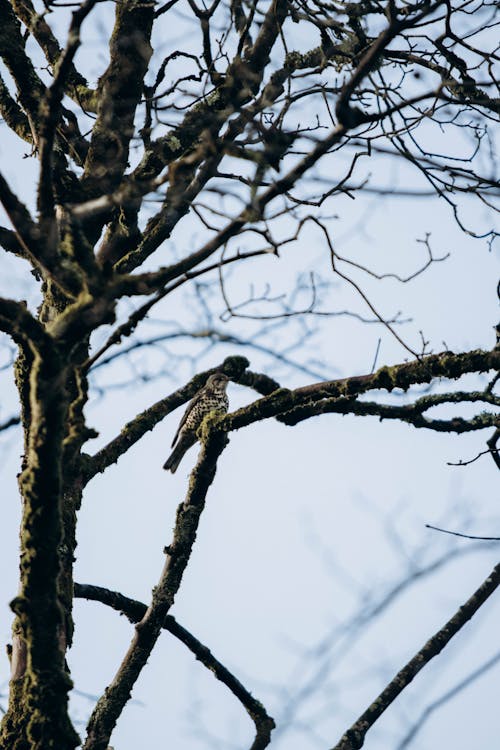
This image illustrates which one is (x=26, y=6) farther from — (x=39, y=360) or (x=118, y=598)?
(x=118, y=598)

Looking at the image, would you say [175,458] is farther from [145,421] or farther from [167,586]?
[167,586]

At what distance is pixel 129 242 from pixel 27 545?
5.24ft

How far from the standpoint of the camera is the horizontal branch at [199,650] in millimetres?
4129

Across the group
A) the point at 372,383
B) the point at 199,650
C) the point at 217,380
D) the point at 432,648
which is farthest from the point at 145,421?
the point at 432,648

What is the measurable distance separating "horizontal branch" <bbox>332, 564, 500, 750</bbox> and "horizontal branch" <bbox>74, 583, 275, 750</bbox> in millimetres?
809

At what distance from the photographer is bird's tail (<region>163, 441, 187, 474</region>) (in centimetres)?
654

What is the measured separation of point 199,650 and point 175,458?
7.92 feet

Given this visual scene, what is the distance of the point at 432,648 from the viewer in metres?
3.84

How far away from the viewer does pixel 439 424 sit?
397cm

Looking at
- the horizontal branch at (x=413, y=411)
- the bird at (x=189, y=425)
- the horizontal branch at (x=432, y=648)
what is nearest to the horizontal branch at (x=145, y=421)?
the horizontal branch at (x=413, y=411)

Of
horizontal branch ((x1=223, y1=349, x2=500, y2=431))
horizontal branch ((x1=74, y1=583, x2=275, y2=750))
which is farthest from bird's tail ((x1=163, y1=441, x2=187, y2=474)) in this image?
horizontal branch ((x1=223, y1=349, x2=500, y2=431))

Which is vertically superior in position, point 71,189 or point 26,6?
point 26,6

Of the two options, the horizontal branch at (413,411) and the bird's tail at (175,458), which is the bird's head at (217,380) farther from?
the bird's tail at (175,458)

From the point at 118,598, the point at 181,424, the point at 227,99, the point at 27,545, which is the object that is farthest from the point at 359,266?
the point at 181,424
